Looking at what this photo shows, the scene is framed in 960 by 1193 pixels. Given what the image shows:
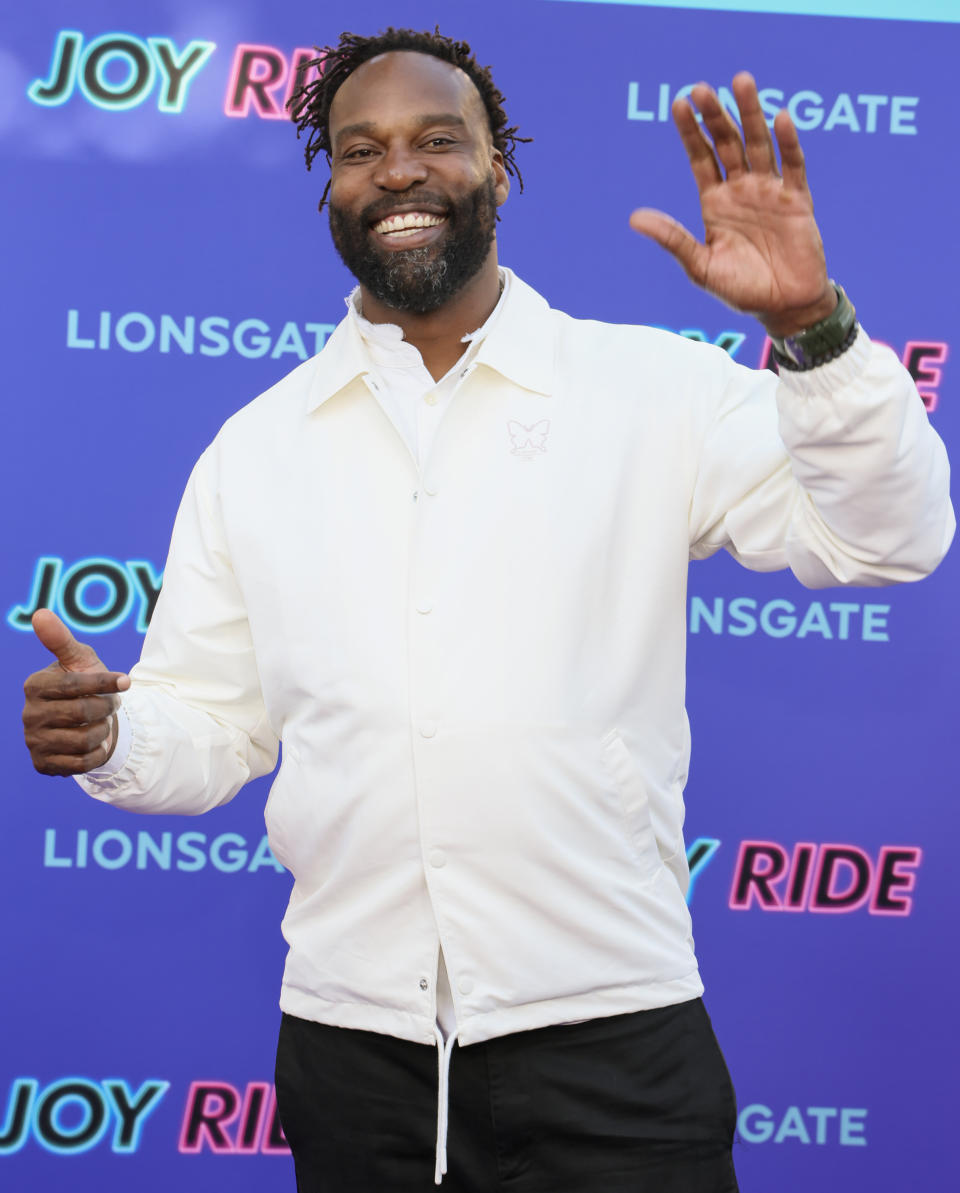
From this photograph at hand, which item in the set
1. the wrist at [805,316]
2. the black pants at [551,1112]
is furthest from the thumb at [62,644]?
the wrist at [805,316]

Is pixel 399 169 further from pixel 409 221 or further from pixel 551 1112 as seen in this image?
pixel 551 1112

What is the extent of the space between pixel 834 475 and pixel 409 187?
711 millimetres

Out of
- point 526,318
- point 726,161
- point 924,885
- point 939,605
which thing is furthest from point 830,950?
point 726,161

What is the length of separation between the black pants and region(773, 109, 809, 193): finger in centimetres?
86

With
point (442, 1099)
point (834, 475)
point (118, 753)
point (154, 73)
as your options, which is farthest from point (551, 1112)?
point (154, 73)

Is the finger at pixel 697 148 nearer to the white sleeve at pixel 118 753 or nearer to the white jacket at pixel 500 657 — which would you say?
the white jacket at pixel 500 657

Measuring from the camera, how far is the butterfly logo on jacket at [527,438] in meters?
1.54

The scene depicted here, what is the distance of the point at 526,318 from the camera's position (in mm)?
1646

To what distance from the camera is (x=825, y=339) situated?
1218 mm

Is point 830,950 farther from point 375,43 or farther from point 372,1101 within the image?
point 375,43

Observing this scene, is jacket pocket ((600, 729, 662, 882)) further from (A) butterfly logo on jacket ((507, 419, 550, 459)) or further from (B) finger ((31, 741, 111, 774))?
(B) finger ((31, 741, 111, 774))

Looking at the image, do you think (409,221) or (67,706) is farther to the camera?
(409,221)

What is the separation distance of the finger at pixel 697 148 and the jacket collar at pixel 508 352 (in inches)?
14.0

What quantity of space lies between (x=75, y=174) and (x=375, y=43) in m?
0.88
